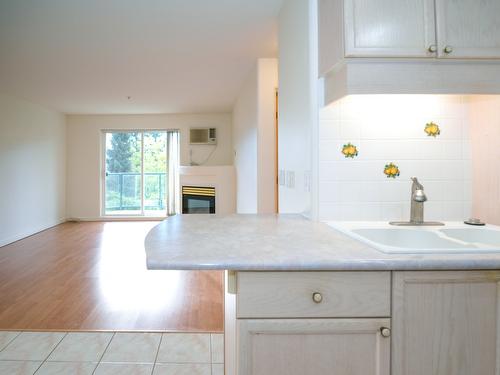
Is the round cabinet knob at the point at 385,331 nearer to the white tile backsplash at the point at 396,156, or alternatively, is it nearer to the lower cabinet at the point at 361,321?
the lower cabinet at the point at 361,321

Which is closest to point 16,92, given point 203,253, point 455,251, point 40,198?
point 40,198

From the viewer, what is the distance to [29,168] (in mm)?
6004

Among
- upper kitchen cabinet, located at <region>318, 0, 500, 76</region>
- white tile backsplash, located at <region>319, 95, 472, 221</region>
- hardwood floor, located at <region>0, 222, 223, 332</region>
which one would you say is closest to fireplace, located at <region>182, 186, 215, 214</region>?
hardwood floor, located at <region>0, 222, 223, 332</region>

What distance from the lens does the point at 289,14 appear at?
2275 millimetres

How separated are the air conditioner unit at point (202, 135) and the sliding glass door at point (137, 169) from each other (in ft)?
2.42

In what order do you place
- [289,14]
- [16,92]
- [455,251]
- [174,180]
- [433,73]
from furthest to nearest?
[174,180], [16,92], [289,14], [433,73], [455,251]

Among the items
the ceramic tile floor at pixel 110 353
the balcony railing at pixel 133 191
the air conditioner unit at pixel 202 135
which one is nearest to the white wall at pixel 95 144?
the air conditioner unit at pixel 202 135

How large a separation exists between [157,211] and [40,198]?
230cm

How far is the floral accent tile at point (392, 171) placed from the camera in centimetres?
161

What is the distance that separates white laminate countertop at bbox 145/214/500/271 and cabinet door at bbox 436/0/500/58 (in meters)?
0.81

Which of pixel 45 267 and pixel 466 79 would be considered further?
pixel 45 267

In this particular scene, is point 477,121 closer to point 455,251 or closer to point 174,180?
point 455,251

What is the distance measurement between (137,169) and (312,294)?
286 inches

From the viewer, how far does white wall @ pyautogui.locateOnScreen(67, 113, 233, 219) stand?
746 cm
